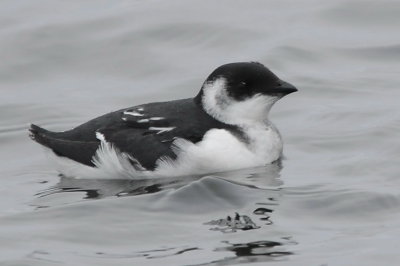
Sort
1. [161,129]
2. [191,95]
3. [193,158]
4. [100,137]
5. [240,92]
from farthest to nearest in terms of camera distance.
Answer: [191,95], [240,92], [100,137], [161,129], [193,158]

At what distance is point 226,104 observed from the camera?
490 inches

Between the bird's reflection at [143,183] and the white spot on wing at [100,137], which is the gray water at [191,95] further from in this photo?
the white spot on wing at [100,137]

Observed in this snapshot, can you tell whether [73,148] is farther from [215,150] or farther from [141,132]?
[215,150]

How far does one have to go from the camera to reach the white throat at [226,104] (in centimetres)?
1245

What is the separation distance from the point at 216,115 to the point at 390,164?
180cm

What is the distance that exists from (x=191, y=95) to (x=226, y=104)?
147 inches

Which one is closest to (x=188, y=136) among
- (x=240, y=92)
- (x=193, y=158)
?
(x=193, y=158)

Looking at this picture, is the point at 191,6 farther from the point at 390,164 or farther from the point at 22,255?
the point at 22,255

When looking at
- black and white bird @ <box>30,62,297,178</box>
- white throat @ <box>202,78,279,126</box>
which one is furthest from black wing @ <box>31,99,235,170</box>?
white throat @ <box>202,78,279,126</box>

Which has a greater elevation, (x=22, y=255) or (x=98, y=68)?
(x=98, y=68)

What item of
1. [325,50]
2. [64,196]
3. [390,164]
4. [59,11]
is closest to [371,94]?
[325,50]

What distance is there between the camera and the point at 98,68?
1741 centimetres

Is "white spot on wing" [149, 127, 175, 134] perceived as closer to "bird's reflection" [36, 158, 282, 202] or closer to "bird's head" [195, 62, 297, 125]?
"bird's reflection" [36, 158, 282, 202]

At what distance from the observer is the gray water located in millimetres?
9953
